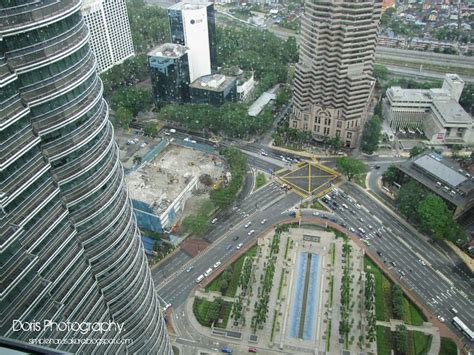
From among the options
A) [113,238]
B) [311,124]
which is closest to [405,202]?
[311,124]

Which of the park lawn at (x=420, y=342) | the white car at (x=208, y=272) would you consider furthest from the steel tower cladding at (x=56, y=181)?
the park lawn at (x=420, y=342)

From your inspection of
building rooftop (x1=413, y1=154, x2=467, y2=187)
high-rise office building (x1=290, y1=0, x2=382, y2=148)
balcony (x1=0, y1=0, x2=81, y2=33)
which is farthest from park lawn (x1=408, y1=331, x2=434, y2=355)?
balcony (x1=0, y1=0, x2=81, y2=33)

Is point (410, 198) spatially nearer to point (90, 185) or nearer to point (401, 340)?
point (401, 340)

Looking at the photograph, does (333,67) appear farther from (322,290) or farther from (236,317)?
(236,317)

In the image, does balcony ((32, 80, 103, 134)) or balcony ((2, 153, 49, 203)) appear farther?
balcony ((32, 80, 103, 134))

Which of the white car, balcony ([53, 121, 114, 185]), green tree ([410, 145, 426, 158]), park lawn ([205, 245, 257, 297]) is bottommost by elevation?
park lawn ([205, 245, 257, 297])

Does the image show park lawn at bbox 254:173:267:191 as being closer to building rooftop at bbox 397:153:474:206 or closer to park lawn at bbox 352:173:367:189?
park lawn at bbox 352:173:367:189
